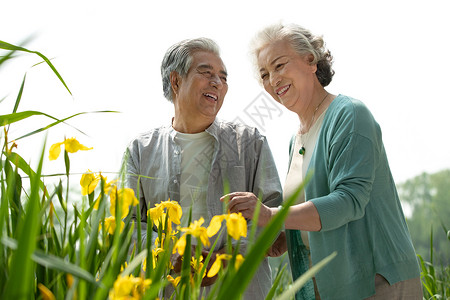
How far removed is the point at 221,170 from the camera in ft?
8.06

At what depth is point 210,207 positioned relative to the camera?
7.78ft

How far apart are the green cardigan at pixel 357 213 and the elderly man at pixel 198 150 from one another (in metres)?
0.50

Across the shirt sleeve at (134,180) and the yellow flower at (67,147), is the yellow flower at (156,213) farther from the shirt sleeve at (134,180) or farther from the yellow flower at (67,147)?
the shirt sleeve at (134,180)

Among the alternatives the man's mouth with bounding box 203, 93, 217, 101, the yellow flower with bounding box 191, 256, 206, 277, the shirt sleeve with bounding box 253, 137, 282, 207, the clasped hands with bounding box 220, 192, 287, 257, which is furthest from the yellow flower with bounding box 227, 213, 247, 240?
the man's mouth with bounding box 203, 93, 217, 101

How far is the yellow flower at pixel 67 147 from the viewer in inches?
41.4

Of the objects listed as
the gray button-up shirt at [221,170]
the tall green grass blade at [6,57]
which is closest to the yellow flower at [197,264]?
the tall green grass blade at [6,57]

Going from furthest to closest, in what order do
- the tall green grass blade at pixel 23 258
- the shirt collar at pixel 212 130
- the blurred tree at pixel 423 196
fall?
the blurred tree at pixel 423 196
the shirt collar at pixel 212 130
the tall green grass blade at pixel 23 258

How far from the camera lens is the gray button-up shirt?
7.68 ft

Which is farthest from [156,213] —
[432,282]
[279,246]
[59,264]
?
[432,282]

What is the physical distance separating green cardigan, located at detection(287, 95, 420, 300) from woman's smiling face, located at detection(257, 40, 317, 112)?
12.0 inches

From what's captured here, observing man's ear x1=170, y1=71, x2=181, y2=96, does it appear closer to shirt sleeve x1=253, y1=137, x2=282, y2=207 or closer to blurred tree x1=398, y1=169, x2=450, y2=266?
shirt sleeve x1=253, y1=137, x2=282, y2=207

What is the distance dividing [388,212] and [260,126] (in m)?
1.12

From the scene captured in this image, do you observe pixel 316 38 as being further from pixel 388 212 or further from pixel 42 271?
pixel 42 271

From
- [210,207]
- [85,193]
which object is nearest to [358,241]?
[210,207]
